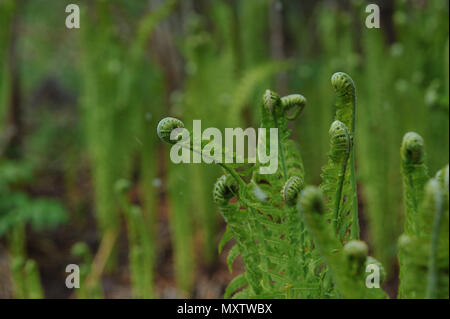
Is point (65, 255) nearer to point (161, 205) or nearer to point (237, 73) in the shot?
point (161, 205)

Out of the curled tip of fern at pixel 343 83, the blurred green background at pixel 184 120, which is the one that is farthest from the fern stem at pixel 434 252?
the blurred green background at pixel 184 120

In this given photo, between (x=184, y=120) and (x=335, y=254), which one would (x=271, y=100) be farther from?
(x=184, y=120)

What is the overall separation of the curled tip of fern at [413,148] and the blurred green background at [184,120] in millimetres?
429

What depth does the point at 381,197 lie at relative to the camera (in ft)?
3.22

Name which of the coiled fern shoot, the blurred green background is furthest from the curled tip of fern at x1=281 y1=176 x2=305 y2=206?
the blurred green background

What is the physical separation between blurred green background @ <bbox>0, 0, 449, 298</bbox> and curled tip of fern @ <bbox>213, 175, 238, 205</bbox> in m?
0.34

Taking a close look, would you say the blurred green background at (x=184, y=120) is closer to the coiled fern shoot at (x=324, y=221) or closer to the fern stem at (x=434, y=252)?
the coiled fern shoot at (x=324, y=221)

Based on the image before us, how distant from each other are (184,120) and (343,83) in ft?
2.65

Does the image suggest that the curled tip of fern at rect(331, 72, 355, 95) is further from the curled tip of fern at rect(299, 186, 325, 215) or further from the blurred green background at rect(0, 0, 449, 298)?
the blurred green background at rect(0, 0, 449, 298)

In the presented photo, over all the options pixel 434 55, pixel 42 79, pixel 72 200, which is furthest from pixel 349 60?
pixel 42 79

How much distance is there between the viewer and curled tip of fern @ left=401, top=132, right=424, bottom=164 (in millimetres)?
266

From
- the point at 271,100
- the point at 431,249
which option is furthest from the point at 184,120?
the point at 431,249

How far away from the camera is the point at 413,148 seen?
266mm

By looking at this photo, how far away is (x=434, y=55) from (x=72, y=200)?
1.25 m
